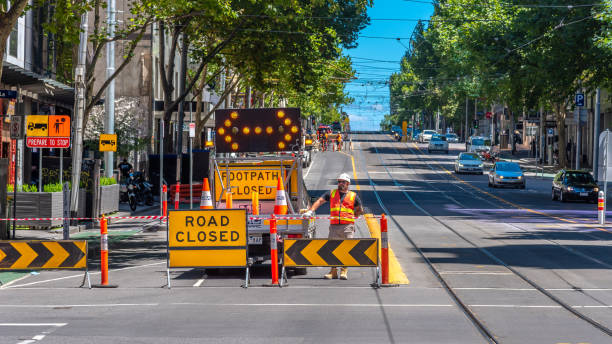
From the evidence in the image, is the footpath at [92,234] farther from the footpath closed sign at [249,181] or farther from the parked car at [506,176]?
the parked car at [506,176]

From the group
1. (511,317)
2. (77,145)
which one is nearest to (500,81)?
(77,145)

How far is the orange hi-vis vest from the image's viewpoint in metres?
16.0

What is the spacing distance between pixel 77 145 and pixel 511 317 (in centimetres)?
1590

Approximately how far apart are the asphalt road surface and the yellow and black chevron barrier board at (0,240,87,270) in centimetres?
39

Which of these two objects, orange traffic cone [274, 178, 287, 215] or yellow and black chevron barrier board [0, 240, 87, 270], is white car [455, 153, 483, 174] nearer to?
orange traffic cone [274, 178, 287, 215]

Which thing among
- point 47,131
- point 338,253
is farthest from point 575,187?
point 338,253

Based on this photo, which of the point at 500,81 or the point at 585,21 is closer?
the point at 585,21

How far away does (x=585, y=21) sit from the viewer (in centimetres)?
4284

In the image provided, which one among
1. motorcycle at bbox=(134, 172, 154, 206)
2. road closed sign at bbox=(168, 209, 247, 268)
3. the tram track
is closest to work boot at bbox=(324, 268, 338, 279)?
road closed sign at bbox=(168, 209, 247, 268)

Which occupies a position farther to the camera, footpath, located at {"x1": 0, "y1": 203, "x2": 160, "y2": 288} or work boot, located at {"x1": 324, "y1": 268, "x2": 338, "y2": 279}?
footpath, located at {"x1": 0, "y1": 203, "x2": 160, "y2": 288}

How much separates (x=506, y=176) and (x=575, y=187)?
1128 cm

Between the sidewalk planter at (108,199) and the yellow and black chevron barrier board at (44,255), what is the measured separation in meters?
14.0

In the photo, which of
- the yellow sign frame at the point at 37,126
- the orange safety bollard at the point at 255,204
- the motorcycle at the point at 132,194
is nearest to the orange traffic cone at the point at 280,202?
the orange safety bollard at the point at 255,204

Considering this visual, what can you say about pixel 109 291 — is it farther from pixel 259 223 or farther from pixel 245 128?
pixel 245 128
